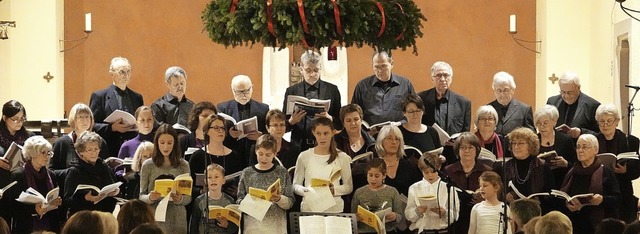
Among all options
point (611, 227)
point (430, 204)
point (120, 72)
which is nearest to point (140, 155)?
point (120, 72)

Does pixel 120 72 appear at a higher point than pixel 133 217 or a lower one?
higher

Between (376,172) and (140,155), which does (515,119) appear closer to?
(376,172)

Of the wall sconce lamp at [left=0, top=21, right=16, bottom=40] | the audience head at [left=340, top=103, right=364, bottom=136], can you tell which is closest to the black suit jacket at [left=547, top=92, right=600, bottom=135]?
the audience head at [left=340, top=103, right=364, bottom=136]

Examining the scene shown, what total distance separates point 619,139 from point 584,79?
3578 mm

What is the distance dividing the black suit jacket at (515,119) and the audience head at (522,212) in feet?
6.94

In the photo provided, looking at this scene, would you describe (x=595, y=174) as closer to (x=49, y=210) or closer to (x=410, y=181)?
(x=410, y=181)

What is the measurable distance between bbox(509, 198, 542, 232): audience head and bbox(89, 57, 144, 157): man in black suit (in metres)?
3.18

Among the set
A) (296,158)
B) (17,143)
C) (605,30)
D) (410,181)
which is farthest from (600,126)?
(17,143)

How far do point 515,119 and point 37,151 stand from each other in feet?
11.3

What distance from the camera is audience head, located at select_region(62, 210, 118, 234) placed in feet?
19.2

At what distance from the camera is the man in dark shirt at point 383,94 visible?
9.40m

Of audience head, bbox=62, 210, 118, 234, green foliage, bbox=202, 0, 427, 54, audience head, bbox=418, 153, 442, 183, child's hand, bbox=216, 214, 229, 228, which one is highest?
green foliage, bbox=202, 0, 427, 54

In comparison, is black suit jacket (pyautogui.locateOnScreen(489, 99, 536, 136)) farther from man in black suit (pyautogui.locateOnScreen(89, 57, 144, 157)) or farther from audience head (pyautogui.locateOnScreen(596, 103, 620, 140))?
A: man in black suit (pyautogui.locateOnScreen(89, 57, 144, 157))

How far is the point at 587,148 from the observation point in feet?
28.2
